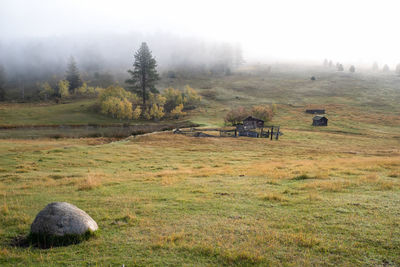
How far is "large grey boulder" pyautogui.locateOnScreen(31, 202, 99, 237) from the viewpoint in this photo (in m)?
8.58

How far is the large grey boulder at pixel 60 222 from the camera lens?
28.1 ft

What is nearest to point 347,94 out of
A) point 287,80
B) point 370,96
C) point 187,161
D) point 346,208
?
point 370,96

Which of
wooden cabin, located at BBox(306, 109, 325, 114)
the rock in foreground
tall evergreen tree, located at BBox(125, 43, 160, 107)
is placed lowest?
wooden cabin, located at BBox(306, 109, 325, 114)

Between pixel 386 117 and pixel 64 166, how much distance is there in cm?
11204

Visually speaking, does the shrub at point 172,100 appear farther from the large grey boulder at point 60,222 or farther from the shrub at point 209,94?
the large grey boulder at point 60,222

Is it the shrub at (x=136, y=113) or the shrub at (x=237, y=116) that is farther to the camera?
the shrub at (x=136, y=113)

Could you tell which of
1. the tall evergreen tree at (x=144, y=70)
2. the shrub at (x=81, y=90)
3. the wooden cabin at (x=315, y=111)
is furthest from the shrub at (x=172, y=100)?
the shrub at (x=81, y=90)

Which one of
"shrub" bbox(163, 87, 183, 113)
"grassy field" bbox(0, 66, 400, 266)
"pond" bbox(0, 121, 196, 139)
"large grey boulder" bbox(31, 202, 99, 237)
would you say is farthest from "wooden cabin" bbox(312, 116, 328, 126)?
"large grey boulder" bbox(31, 202, 99, 237)

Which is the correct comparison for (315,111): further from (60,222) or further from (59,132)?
(60,222)

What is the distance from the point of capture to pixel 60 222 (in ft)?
28.4

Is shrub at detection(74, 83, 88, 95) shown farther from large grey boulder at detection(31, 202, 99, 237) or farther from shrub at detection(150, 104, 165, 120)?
large grey boulder at detection(31, 202, 99, 237)

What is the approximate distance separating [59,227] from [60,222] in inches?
6.4

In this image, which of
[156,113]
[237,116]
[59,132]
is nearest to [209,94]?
[156,113]

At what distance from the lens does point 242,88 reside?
16538cm
